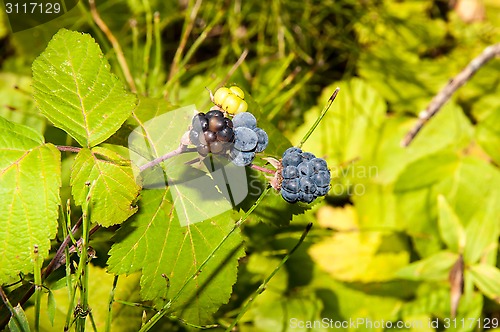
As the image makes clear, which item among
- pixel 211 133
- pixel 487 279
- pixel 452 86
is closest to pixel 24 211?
pixel 211 133

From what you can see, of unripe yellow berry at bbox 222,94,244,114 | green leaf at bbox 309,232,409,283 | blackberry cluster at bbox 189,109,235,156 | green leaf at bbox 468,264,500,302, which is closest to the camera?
blackberry cluster at bbox 189,109,235,156

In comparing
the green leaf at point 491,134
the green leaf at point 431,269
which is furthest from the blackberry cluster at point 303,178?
the green leaf at point 491,134

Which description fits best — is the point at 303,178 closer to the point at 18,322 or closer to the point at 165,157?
the point at 165,157

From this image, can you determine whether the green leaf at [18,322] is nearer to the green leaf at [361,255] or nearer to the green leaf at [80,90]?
the green leaf at [80,90]

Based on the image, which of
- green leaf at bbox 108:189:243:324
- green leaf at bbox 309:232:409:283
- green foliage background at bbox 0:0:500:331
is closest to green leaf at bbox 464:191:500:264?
green foliage background at bbox 0:0:500:331

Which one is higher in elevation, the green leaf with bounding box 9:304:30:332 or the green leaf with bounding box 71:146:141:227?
the green leaf with bounding box 71:146:141:227

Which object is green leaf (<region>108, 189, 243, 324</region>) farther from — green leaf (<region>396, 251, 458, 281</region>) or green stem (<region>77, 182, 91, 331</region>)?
green leaf (<region>396, 251, 458, 281</region>)
